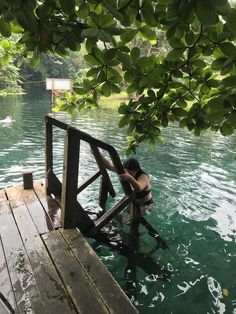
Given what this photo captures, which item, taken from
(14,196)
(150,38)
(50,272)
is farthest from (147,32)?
(14,196)

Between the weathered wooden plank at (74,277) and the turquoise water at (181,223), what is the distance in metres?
1.38

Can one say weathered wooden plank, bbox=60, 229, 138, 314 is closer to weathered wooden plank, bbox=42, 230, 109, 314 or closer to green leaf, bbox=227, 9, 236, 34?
weathered wooden plank, bbox=42, 230, 109, 314

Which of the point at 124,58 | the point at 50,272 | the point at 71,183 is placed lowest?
the point at 50,272

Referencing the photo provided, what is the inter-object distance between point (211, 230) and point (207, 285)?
184 cm

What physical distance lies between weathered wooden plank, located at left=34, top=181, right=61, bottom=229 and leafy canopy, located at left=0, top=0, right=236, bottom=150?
242cm

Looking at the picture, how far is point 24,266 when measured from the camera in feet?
10.7

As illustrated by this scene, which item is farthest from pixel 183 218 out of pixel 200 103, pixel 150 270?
pixel 200 103

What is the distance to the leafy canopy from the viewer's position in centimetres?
129

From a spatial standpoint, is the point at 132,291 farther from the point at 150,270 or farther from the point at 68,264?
the point at 68,264

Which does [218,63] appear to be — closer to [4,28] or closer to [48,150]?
[4,28]

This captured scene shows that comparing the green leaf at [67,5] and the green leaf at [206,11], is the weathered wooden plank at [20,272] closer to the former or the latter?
the green leaf at [67,5]

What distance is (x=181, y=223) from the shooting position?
6.42 metres

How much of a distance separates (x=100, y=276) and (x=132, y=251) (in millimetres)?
2146

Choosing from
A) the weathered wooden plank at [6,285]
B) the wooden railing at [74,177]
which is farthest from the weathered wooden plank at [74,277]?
the weathered wooden plank at [6,285]
